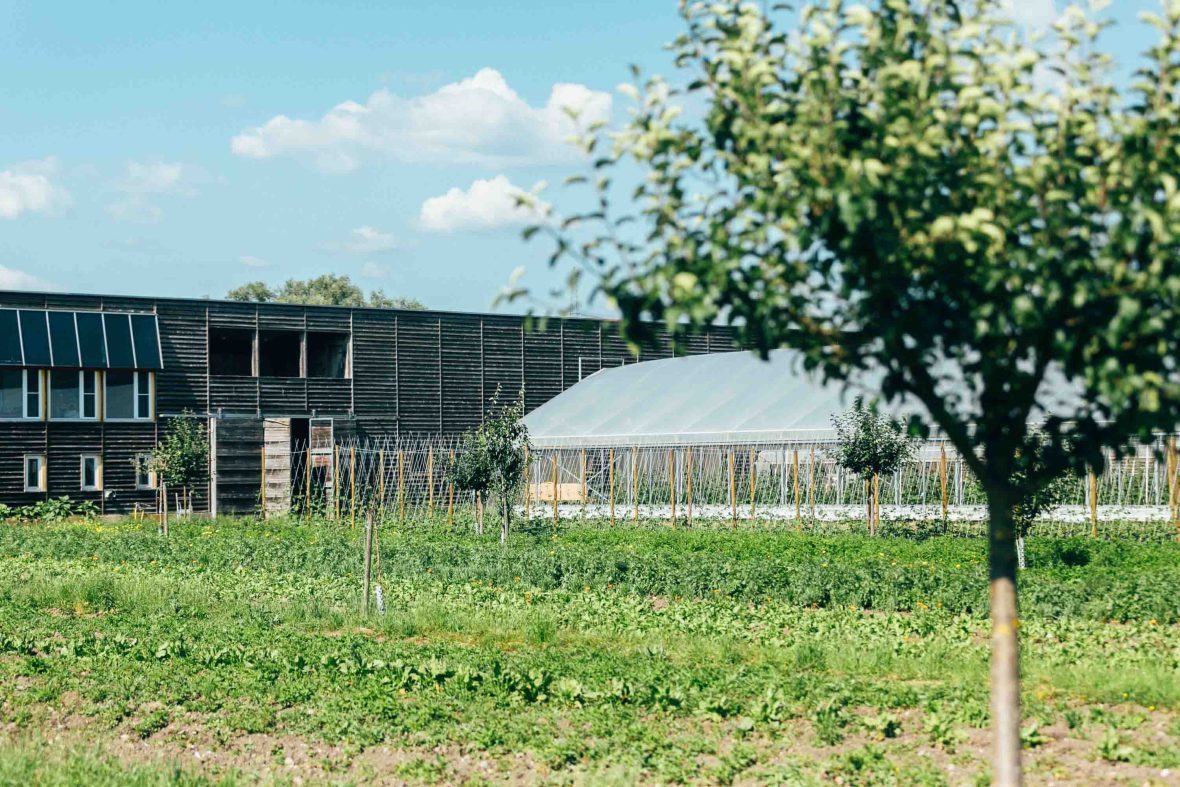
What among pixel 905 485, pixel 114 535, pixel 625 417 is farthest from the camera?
pixel 625 417

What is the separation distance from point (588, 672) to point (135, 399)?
31.9 m

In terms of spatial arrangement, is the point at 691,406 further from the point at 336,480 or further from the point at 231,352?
the point at 231,352

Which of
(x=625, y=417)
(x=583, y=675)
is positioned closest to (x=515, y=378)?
(x=625, y=417)

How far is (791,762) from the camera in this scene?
7785mm

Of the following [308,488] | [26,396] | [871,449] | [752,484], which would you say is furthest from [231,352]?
[871,449]

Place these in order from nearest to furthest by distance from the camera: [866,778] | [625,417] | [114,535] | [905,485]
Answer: [866,778]
[114,535]
[905,485]
[625,417]

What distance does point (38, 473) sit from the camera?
37.6 metres

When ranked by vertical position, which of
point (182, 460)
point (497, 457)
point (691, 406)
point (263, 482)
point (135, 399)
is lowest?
point (263, 482)

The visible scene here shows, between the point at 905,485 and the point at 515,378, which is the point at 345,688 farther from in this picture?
the point at 515,378

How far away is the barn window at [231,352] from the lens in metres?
43.8

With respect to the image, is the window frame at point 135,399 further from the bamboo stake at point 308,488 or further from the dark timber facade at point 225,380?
the bamboo stake at point 308,488

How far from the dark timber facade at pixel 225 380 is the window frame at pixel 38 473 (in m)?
0.04

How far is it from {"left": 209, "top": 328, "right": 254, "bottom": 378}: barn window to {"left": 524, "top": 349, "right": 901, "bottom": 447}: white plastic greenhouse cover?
405 inches

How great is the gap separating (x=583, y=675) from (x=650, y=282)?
20.2 feet
